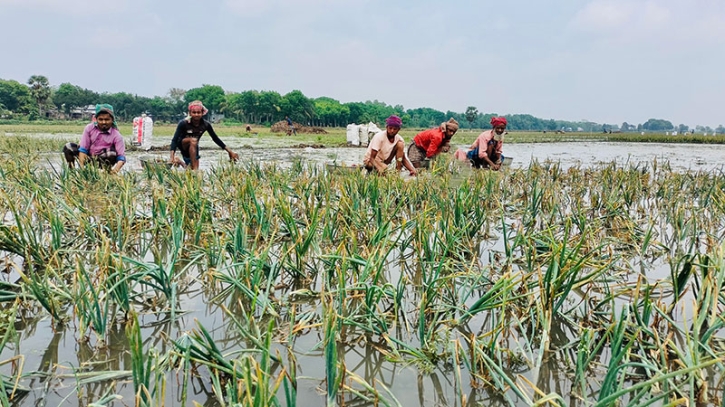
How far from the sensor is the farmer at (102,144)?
17.7 ft

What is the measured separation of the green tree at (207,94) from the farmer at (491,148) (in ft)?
256

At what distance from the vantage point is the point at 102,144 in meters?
5.66

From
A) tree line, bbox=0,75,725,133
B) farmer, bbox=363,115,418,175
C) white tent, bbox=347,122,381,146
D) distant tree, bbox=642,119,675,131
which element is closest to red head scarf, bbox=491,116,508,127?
farmer, bbox=363,115,418,175

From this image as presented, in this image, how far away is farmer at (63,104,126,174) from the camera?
5410 mm

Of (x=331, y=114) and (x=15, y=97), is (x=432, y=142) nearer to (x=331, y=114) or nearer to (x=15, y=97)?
(x=331, y=114)

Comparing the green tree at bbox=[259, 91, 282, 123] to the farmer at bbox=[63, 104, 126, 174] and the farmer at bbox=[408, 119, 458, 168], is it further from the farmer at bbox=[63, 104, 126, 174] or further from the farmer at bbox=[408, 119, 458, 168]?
the farmer at bbox=[63, 104, 126, 174]

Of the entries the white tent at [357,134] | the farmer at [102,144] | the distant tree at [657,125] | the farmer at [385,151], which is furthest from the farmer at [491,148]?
the distant tree at [657,125]

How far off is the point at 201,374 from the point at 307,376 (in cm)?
35

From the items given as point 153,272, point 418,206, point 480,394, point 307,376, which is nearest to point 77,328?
point 153,272

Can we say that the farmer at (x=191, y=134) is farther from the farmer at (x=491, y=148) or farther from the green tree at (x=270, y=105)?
the green tree at (x=270, y=105)

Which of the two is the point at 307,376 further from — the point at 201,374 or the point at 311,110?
the point at 311,110

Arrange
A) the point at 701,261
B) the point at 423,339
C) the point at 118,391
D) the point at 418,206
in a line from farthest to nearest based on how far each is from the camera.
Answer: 1. the point at 418,206
2. the point at 701,261
3. the point at 423,339
4. the point at 118,391

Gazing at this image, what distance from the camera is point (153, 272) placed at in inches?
73.7

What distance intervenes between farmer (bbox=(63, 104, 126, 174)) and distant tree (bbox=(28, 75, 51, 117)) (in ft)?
221
